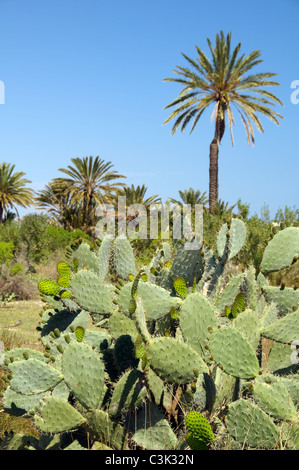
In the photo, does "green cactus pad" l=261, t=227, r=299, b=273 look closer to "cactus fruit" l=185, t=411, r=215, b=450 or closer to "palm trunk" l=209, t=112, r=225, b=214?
"cactus fruit" l=185, t=411, r=215, b=450

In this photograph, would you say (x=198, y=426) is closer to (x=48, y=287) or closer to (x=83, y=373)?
(x=83, y=373)

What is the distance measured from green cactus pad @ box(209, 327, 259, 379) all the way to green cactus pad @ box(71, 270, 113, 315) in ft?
2.71

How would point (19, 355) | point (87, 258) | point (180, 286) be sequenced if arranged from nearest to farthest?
point (180, 286) → point (19, 355) → point (87, 258)

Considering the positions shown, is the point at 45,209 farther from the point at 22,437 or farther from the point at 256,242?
the point at 22,437

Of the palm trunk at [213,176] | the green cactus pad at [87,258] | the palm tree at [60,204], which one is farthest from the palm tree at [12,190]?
the green cactus pad at [87,258]

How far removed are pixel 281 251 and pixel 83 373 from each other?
1.74m

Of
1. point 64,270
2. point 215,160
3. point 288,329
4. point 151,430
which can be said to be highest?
point 215,160

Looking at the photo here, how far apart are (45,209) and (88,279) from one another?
32.8m

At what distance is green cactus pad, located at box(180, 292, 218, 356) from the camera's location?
2809 mm

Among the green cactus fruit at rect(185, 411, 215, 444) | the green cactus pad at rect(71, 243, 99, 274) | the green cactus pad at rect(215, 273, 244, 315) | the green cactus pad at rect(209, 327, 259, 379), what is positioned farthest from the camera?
the green cactus pad at rect(71, 243, 99, 274)
